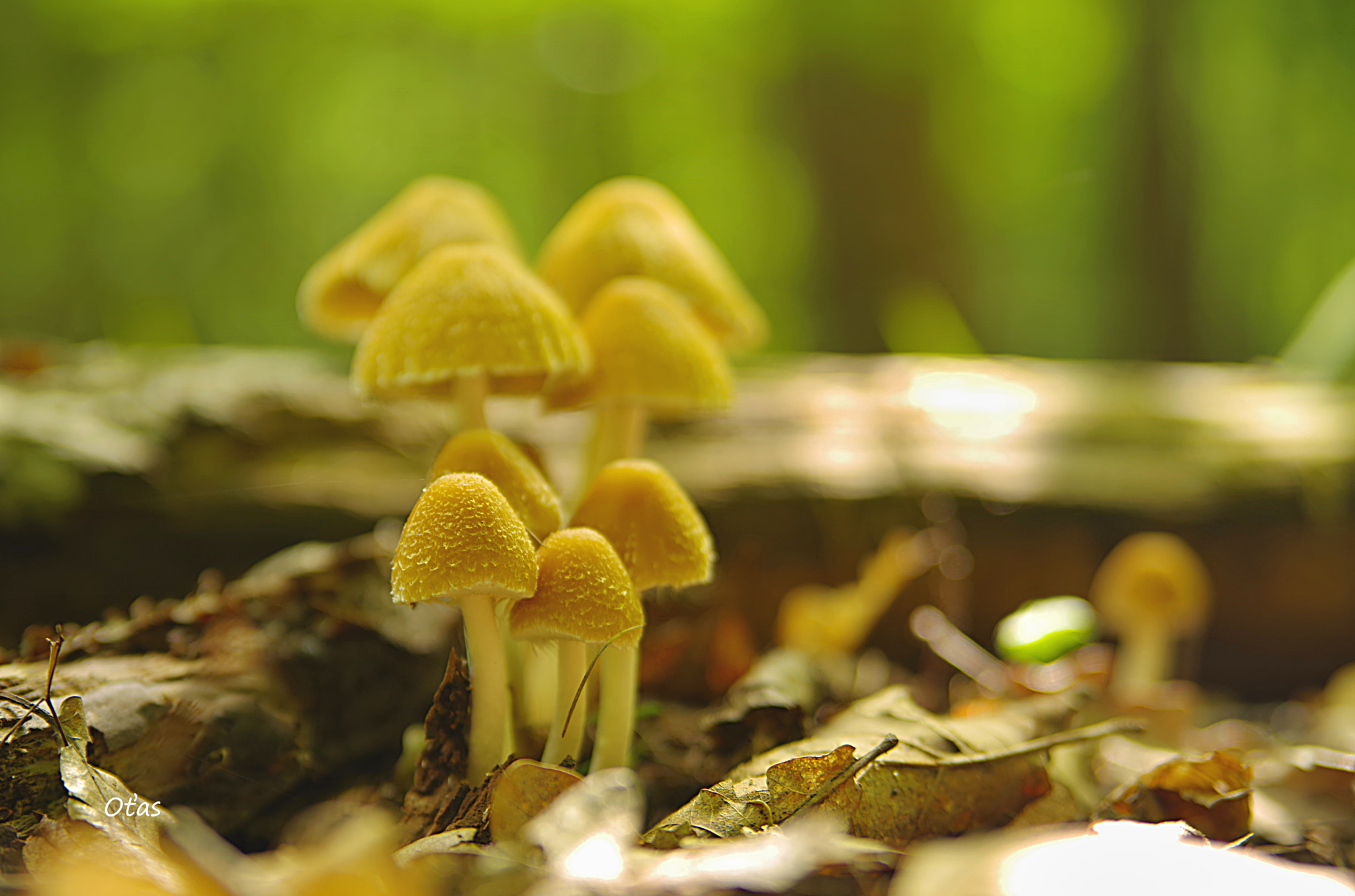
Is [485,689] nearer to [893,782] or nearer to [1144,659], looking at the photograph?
[893,782]

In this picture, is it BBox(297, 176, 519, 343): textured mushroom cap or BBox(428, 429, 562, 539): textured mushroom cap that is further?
BBox(297, 176, 519, 343): textured mushroom cap

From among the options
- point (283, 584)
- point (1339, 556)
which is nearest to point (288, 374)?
point (283, 584)

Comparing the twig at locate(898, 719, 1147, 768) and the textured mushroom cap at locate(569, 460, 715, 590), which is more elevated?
the textured mushroom cap at locate(569, 460, 715, 590)

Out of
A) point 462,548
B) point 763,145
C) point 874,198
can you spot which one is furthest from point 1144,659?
point 763,145

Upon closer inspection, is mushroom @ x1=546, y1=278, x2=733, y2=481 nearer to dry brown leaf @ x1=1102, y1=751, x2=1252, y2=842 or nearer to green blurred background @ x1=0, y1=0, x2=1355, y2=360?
dry brown leaf @ x1=1102, y1=751, x2=1252, y2=842

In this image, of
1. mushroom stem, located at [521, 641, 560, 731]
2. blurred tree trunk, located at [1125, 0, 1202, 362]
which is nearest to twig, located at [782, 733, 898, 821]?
mushroom stem, located at [521, 641, 560, 731]

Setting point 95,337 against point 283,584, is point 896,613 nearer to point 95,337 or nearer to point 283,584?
point 283,584
